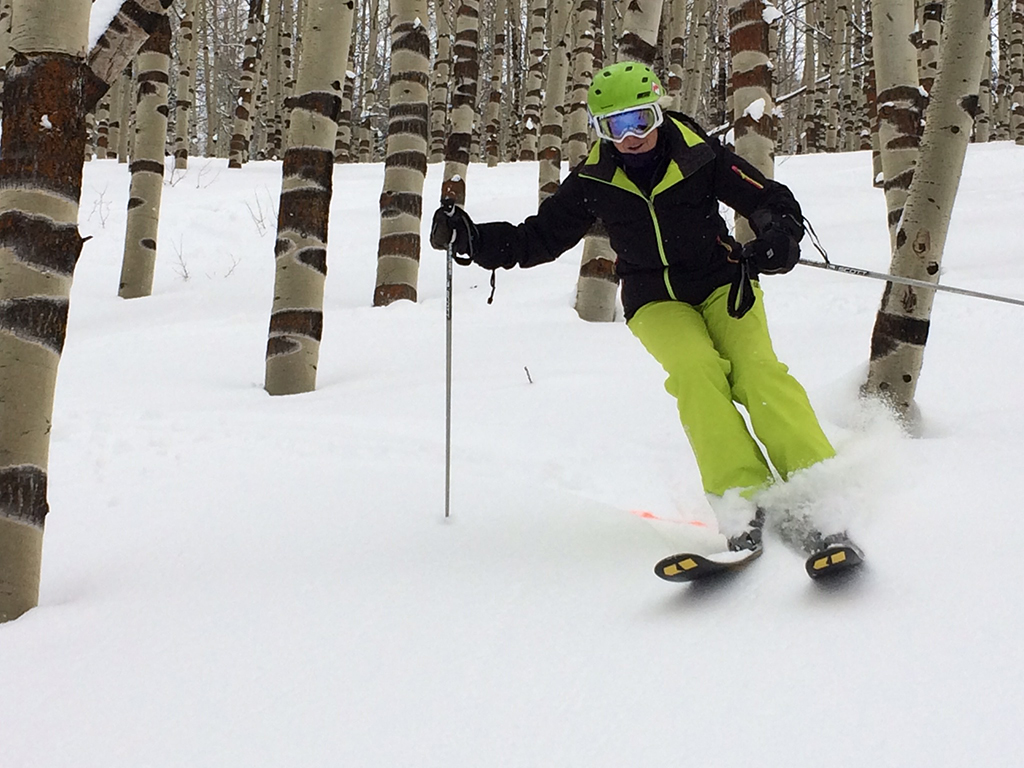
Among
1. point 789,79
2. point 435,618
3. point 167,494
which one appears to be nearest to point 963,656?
point 435,618

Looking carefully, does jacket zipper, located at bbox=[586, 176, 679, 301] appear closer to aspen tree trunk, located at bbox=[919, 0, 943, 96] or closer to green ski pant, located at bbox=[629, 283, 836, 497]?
green ski pant, located at bbox=[629, 283, 836, 497]

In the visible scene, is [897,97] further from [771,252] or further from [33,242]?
[33,242]

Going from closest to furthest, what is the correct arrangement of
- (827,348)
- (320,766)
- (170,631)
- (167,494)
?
(320,766) → (170,631) → (167,494) → (827,348)

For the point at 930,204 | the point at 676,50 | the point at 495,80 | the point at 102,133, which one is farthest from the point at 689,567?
the point at 102,133

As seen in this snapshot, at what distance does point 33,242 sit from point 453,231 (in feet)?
4.66

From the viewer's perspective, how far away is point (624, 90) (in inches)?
114

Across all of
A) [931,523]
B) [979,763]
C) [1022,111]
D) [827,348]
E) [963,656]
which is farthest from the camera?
[1022,111]

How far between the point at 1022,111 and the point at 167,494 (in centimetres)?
1826

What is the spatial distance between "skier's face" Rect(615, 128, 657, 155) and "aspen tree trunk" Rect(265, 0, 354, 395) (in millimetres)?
2763

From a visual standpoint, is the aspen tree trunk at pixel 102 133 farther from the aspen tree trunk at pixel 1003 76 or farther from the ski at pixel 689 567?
the ski at pixel 689 567

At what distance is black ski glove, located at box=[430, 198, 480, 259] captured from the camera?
10.4 feet

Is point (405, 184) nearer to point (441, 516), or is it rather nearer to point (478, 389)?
point (478, 389)

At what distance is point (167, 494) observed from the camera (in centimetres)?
344

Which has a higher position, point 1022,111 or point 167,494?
point 1022,111
